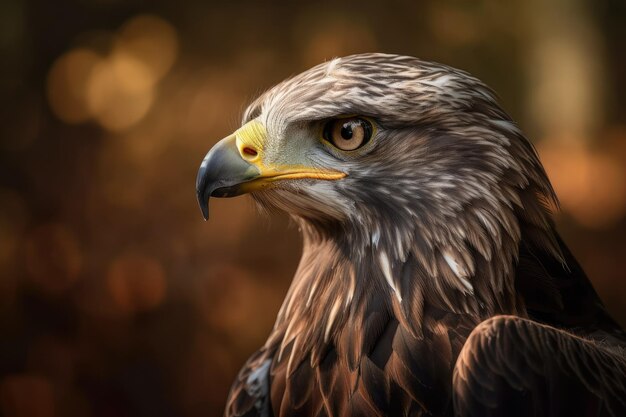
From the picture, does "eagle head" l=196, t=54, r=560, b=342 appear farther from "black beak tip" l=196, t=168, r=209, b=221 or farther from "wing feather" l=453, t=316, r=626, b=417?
"wing feather" l=453, t=316, r=626, b=417

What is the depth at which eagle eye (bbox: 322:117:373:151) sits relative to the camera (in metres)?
1.39

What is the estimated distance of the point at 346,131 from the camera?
1.40 metres

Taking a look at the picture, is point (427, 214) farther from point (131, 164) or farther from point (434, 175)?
point (131, 164)

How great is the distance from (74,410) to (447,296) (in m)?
2.13

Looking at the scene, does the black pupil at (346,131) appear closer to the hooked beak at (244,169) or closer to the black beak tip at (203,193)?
the hooked beak at (244,169)

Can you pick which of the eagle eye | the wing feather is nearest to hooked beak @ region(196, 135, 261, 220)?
the eagle eye

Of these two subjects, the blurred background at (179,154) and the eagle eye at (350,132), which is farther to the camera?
the blurred background at (179,154)

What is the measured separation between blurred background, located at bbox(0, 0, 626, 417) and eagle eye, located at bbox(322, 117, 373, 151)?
163cm

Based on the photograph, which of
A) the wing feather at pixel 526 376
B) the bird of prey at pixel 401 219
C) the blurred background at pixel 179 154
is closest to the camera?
the wing feather at pixel 526 376

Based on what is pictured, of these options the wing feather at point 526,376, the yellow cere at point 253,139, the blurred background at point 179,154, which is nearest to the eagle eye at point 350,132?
the yellow cere at point 253,139

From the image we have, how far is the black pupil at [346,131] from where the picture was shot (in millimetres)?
1393

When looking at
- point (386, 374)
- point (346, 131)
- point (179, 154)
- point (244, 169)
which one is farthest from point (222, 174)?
point (179, 154)

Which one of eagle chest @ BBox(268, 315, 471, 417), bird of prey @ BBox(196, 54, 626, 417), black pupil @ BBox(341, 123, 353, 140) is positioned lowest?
eagle chest @ BBox(268, 315, 471, 417)

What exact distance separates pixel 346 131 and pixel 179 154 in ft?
5.91
